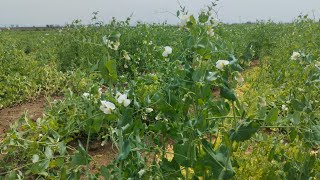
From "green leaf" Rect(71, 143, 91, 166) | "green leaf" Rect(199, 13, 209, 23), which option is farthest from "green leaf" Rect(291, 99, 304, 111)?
"green leaf" Rect(71, 143, 91, 166)

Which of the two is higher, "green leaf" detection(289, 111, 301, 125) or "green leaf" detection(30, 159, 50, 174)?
"green leaf" detection(289, 111, 301, 125)

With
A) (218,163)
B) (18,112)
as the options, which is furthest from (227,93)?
(18,112)

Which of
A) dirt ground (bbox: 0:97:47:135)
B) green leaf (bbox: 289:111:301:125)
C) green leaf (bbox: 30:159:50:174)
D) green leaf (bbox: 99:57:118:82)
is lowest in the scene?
dirt ground (bbox: 0:97:47:135)

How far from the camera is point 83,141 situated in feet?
13.2

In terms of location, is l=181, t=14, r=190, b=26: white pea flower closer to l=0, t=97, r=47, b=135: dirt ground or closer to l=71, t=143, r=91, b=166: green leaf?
l=71, t=143, r=91, b=166: green leaf

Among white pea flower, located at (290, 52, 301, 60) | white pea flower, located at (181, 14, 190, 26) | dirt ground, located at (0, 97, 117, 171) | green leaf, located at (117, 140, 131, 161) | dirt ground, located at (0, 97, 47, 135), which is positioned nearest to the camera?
green leaf, located at (117, 140, 131, 161)

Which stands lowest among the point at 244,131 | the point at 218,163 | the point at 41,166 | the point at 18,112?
the point at 18,112

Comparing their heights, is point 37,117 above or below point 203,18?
below

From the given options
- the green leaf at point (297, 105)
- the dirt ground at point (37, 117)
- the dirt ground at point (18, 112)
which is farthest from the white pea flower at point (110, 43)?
the dirt ground at point (18, 112)

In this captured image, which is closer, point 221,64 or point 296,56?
point 221,64

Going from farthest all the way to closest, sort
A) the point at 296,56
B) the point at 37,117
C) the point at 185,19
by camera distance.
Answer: the point at 37,117, the point at 296,56, the point at 185,19

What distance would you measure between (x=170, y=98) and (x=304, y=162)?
73 centimetres

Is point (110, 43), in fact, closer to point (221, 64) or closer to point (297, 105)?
point (221, 64)

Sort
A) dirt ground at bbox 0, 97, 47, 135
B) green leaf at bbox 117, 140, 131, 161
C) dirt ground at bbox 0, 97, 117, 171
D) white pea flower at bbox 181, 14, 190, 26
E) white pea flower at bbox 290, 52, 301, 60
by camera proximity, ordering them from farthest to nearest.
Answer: dirt ground at bbox 0, 97, 47, 135
dirt ground at bbox 0, 97, 117, 171
white pea flower at bbox 290, 52, 301, 60
white pea flower at bbox 181, 14, 190, 26
green leaf at bbox 117, 140, 131, 161
